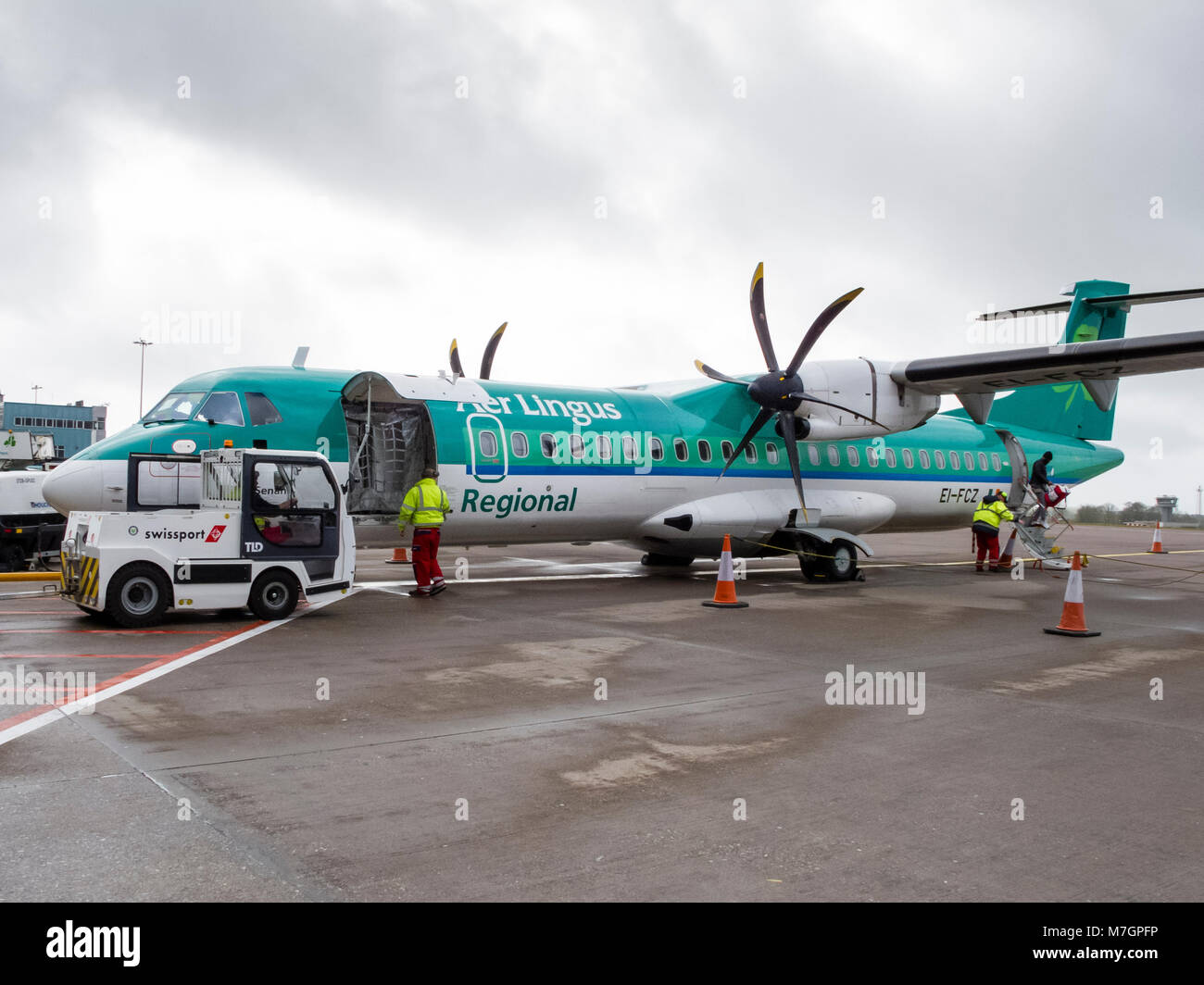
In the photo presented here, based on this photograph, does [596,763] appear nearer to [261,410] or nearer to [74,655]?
[74,655]

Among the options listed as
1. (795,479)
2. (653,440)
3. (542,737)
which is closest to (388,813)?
(542,737)

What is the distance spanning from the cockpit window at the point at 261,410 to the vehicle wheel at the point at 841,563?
29.7 ft

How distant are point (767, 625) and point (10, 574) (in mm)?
11629

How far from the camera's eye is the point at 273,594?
33.7 ft

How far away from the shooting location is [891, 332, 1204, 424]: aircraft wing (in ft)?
45.6

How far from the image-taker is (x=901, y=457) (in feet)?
60.9

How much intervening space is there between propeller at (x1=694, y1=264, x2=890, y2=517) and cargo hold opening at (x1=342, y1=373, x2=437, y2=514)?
206 inches

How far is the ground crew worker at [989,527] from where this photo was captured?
18766mm

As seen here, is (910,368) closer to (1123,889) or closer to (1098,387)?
(1098,387)

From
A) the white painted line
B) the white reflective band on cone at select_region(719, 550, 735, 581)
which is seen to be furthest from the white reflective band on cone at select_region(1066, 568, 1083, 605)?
the white painted line

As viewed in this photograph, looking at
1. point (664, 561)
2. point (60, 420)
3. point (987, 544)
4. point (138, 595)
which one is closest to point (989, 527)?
point (987, 544)

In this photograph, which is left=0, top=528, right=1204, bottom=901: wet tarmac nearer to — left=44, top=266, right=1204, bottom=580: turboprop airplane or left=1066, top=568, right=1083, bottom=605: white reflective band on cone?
left=1066, top=568, right=1083, bottom=605: white reflective band on cone

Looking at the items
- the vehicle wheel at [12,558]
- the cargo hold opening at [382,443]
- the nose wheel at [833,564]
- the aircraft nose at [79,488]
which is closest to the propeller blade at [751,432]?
the nose wheel at [833,564]

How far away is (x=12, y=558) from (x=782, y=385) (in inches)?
522
